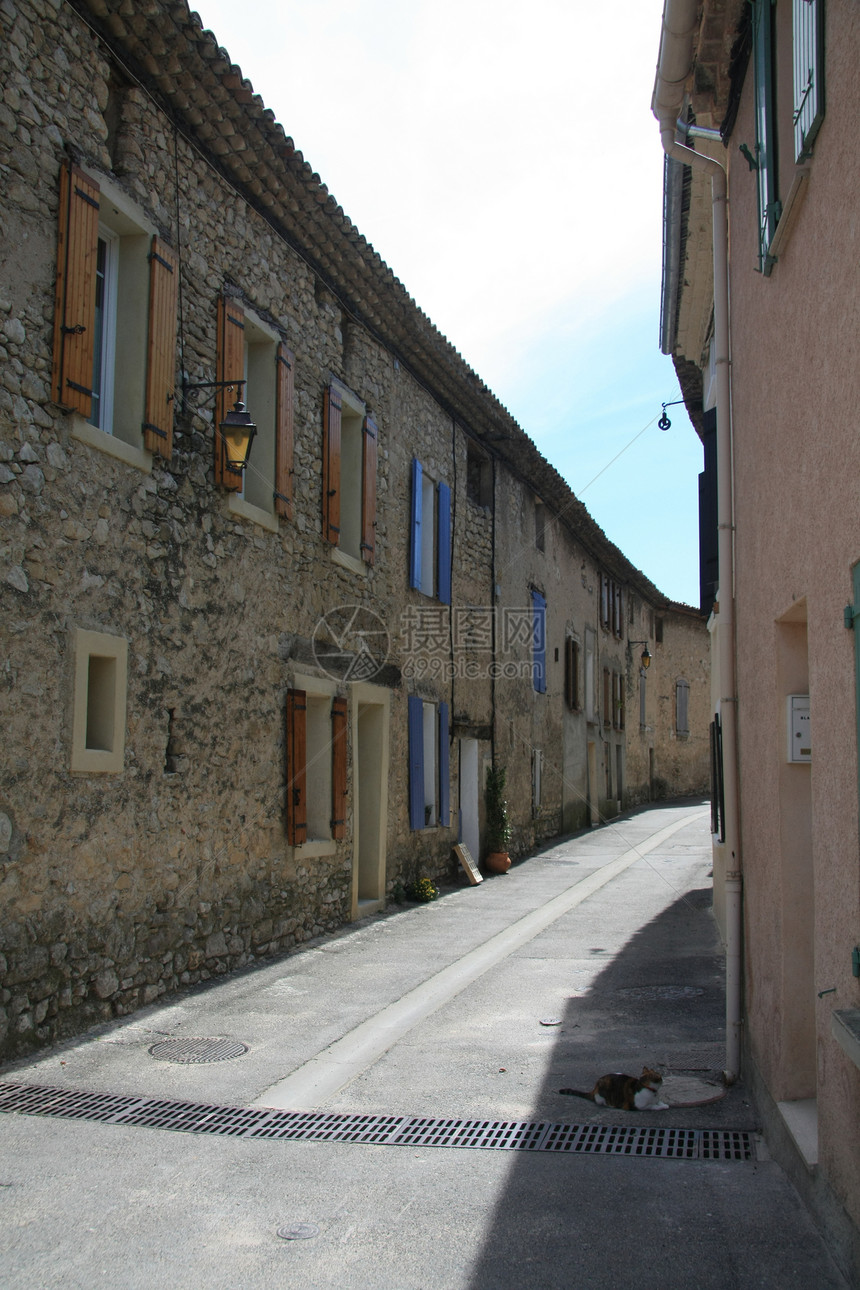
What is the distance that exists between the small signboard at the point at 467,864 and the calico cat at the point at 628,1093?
8.79 meters

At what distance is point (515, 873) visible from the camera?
1537 cm

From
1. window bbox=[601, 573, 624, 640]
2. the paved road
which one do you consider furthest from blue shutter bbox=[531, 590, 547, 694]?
the paved road

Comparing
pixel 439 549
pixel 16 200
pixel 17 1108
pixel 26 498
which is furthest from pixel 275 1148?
pixel 439 549

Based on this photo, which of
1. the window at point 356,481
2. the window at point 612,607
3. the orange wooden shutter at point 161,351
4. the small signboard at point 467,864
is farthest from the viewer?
the window at point 612,607

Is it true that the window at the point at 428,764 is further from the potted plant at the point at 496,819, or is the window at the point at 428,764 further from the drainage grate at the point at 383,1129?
the drainage grate at the point at 383,1129

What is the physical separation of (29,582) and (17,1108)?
2.59 meters

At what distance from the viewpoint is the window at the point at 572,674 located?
70.4 ft

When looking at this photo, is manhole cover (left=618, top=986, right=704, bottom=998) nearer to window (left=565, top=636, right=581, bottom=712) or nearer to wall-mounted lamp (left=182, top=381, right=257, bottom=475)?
wall-mounted lamp (left=182, top=381, right=257, bottom=475)

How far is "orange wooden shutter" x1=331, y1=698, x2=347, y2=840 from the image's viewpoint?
10266 mm

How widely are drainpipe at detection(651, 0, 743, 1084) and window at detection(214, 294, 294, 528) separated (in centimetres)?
361

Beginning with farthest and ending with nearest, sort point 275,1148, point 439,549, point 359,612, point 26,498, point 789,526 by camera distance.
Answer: point 439,549 → point 359,612 → point 26,498 → point 275,1148 → point 789,526

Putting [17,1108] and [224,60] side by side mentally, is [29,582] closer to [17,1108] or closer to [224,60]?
[17,1108]

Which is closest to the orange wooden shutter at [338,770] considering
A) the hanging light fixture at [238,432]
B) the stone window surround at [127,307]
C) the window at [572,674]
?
the hanging light fixture at [238,432]

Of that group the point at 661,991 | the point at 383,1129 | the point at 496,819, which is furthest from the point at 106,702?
the point at 496,819
